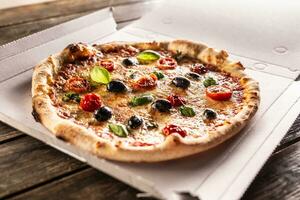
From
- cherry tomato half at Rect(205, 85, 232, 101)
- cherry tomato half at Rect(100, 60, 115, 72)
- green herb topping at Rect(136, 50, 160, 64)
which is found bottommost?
cherry tomato half at Rect(205, 85, 232, 101)

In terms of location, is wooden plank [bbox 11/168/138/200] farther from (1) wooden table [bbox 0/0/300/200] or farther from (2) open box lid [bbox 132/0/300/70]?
(2) open box lid [bbox 132/0/300/70]

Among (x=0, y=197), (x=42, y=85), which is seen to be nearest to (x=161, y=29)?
(x=42, y=85)

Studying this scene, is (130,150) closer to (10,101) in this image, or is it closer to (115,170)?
(115,170)

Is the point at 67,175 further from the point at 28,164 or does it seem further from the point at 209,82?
the point at 209,82

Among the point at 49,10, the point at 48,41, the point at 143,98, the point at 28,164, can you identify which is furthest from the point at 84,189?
the point at 49,10

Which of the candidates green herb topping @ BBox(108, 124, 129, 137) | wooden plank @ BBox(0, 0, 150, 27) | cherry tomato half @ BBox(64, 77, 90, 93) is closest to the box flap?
cherry tomato half @ BBox(64, 77, 90, 93)

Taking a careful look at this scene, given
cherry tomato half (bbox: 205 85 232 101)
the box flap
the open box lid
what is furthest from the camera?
the open box lid
